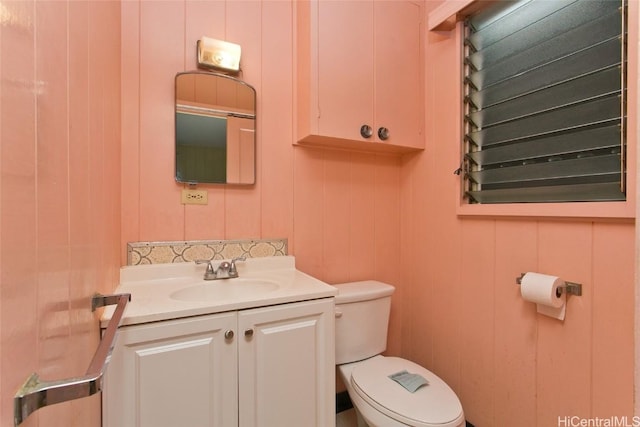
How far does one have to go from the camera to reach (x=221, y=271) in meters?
1.30

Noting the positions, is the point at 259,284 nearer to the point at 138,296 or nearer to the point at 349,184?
the point at 138,296

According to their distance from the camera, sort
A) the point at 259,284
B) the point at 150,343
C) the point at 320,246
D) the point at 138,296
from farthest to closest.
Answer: the point at 320,246 < the point at 259,284 < the point at 138,296 < the point at 150,343

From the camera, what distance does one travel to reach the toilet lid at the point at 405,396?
3.41ft

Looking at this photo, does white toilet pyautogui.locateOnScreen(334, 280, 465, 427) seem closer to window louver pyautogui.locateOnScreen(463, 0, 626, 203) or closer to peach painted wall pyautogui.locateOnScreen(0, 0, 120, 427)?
window louver pyautogui.locateOnScreen(463, 0, 626, 203)

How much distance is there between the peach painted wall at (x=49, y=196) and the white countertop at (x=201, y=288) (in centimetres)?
17

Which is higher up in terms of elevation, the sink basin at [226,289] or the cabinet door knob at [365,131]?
the cabinet door knob at [365,131]

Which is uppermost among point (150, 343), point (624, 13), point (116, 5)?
point (116, 5)

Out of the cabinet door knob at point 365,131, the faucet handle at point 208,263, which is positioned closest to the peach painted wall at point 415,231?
the faucet handle at point 208,263

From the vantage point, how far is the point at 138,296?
1030 mm

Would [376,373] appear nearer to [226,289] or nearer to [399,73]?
[226,289]

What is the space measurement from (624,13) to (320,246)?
142 centimetres

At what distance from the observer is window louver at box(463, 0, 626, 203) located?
982mm

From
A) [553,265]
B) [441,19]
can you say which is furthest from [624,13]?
[553,265]

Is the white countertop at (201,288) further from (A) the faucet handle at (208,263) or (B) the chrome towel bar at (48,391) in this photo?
(B) the chrome towel bar at (48,391)
